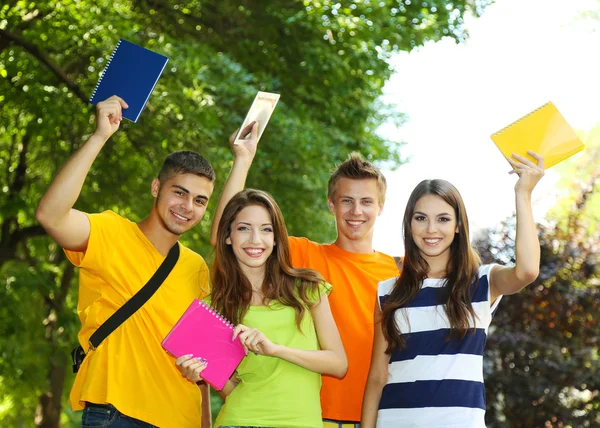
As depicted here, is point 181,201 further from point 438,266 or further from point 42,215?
point 438,266

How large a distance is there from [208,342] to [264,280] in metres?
0.49

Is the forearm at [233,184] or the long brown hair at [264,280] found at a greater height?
the forearm at [233,184]

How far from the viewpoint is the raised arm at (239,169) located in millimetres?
4625

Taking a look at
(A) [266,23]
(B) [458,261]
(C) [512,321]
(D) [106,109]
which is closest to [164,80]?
(A) [266,23]

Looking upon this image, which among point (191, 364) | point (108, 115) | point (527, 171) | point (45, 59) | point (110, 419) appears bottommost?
point (110, 419)

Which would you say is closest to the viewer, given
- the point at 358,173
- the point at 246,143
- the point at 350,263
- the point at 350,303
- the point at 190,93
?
the point at 350,303

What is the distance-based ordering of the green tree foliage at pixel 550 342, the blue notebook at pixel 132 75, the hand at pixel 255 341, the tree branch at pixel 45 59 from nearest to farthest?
1. the hand at pixel 255 341
2. the blue notebook at pixel 132 75
3. the green tree foliage at pixel 550 342
4. the tree branch at pixel 45 59

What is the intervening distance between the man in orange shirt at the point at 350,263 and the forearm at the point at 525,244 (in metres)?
0.88

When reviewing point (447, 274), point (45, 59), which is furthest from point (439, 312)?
point (45, 59)

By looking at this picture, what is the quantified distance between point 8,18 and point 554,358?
6.66 meters

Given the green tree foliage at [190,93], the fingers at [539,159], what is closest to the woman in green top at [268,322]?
the fingers at [539,159]

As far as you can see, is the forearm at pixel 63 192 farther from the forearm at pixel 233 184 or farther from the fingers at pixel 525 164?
the fingers at pixel 525 164

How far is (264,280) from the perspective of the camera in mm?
4137

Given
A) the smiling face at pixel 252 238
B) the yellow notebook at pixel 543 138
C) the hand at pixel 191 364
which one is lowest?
the hand at pixel 191 364
